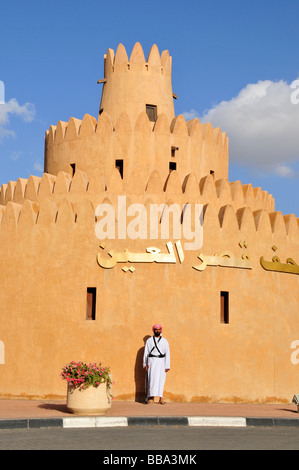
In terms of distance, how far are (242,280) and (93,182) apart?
4398 mm

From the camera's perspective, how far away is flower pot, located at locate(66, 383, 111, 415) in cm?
1107

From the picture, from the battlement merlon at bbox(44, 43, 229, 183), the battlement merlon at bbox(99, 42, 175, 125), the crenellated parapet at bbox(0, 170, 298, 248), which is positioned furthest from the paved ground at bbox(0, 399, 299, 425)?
the battlement merlon at bbox(99, 42, 175, 125)

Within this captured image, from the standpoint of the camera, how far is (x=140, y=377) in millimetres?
14219

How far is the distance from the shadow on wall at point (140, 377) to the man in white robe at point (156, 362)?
0.31 metres

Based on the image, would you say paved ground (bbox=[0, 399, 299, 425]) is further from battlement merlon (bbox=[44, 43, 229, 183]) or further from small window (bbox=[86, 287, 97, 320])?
battlement merlon (bbox=[44, 43, 229, 183])

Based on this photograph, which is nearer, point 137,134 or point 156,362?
point 156,362

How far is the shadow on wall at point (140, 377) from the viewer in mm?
14141

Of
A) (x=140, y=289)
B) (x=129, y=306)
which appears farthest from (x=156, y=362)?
(x=140, y=289)

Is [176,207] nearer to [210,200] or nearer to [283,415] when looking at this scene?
[210,200]

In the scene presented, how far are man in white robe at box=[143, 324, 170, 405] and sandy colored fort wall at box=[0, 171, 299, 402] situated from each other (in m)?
0.57

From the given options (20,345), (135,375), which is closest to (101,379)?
(135,375)

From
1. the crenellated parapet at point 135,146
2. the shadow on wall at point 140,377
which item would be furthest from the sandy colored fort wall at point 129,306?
the crenellated parapet at point 135,146

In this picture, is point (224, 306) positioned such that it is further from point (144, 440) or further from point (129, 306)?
point (144, 440)

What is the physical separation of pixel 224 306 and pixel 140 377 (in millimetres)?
2709
